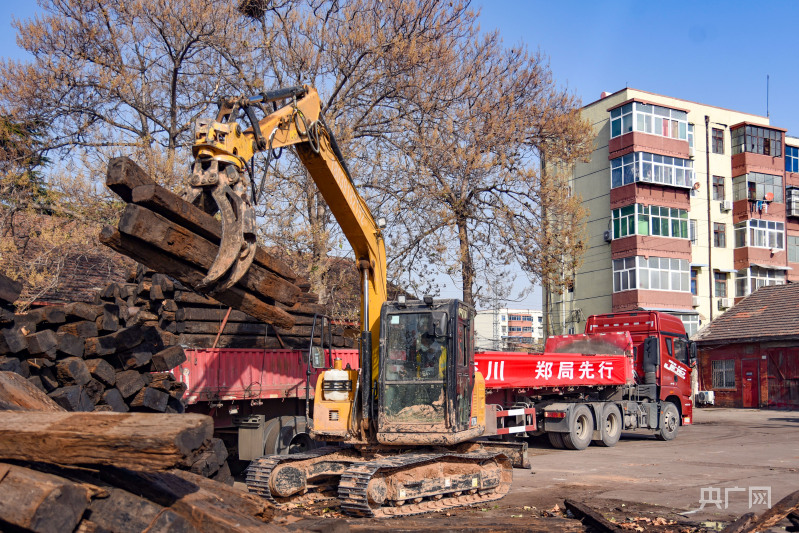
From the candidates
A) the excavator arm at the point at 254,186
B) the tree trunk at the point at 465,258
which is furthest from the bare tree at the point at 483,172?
the excavator arm at the point at 254,186

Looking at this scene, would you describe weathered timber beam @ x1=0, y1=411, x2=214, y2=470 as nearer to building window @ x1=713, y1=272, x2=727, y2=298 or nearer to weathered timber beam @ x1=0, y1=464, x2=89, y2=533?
weathered timber beam @ x1=0, y1=464, x2=89, y2=533

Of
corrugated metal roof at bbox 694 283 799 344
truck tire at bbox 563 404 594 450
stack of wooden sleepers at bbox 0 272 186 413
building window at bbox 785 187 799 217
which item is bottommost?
truck tire at bbox 563 404 594 450

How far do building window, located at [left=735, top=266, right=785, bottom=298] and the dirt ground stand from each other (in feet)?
79.5

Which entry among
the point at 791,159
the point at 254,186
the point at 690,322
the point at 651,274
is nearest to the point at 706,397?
the point at 651,274

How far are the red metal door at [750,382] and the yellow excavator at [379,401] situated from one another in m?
28.2

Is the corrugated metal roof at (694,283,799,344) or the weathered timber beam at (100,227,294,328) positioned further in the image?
the corrugated metal roof at (694,283,799,344)

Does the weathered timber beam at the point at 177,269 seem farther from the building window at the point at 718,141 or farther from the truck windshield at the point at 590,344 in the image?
the building window at the point at 718,141

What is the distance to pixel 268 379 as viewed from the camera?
11555 millimetres

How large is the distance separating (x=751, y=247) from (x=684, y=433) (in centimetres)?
2387

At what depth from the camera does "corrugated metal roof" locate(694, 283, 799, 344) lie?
1292 inches

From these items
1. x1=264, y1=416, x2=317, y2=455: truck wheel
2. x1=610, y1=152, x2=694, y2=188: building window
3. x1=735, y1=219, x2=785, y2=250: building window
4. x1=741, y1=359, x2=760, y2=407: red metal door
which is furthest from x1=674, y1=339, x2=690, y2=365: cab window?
x1=735, y1=219, x2=785, y2=250: building window

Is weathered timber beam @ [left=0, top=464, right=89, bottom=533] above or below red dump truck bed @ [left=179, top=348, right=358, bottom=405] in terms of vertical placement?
below

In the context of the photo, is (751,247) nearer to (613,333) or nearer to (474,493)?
(613,333)

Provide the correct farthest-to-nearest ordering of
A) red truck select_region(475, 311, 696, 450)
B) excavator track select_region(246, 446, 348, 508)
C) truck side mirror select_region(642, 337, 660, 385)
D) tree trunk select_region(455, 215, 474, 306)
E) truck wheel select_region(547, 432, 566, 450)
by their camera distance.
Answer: tree trunk select_region(455, 215, 474, 306)
truck side mirror select_region(642, 337, 660, 385)
truck wheel select_region(547, 432, 566, 450)
red truck select_region(475, 311, 696, 450)
excavator track select_region(246, 446, 348, 508)
